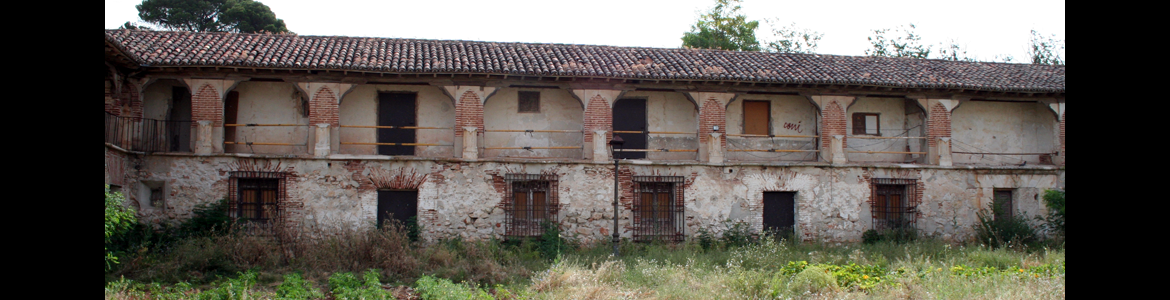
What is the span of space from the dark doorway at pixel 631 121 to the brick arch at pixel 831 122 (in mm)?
4214

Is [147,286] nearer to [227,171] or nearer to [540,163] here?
[227,171]

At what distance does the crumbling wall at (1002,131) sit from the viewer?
19.2 meters

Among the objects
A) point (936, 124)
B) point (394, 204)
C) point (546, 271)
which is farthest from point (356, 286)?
point (936, 124)

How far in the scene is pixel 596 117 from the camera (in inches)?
664

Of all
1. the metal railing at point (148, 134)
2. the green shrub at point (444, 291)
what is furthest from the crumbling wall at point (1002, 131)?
the metal railing at point (148, 134)

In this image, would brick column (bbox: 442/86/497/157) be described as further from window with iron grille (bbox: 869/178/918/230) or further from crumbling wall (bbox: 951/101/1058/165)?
crumbling wall (bbox: 951/101/1058/165)

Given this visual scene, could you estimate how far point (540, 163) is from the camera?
1645 cm

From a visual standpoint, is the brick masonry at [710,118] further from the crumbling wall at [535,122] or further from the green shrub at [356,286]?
the green shrub at [356,286]

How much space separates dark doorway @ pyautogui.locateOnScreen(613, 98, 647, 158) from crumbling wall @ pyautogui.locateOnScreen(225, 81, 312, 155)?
7083mm

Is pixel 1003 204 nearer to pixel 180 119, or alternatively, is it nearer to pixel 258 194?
pixel 258 194

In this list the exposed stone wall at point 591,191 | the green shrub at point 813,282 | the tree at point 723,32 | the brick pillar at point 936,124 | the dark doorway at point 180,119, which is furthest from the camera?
the tree at point 723,32
